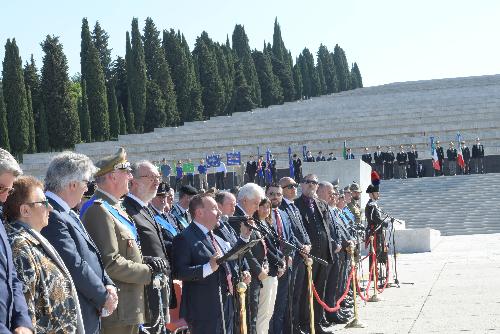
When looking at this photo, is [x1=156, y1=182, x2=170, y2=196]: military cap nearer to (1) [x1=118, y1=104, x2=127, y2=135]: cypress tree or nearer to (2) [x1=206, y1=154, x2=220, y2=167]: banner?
(2) [x1=206, y1=154, x2=220, y2=167]: banner

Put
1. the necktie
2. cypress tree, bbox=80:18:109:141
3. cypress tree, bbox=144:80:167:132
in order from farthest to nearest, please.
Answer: cypress tree, bbox=144:80:167:132 → cypress tree, bbox=80:18:109:141 → the necktie

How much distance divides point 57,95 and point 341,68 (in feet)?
168

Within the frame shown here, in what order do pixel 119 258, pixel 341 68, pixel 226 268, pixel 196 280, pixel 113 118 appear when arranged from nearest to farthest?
pixel 119 258, pixel 196 280, pixel 226 268, pixel 113 118, pixel 341 68

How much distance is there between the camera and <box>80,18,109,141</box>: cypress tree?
51.2 metres

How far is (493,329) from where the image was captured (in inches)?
348

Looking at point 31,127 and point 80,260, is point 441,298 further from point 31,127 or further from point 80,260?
point 31,127

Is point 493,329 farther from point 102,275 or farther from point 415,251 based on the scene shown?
point 415,251

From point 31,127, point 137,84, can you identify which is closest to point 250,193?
point 31,127

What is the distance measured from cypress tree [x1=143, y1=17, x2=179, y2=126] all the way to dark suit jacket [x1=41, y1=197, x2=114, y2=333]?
5112 cm

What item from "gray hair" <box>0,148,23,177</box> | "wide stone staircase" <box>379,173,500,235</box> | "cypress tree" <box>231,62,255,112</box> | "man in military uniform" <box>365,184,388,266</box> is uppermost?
"cypress tree" <box>231,62,255,112</box>

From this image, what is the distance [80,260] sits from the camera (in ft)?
15.3

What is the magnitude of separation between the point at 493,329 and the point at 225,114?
5591 cm

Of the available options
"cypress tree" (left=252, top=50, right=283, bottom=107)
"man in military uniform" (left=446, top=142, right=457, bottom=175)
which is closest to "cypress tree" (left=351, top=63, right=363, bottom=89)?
"cypress tree" (left=252, top=50, right=283, bottom=107)

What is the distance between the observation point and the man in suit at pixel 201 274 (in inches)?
244
